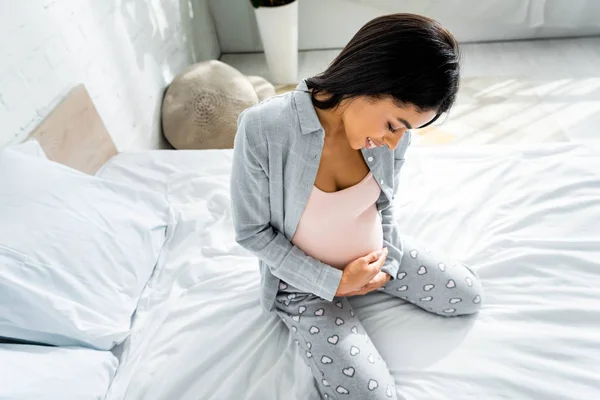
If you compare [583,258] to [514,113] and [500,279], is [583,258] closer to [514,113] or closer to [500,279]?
[500,279]

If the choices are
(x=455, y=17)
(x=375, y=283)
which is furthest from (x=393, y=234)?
(x=455, y=17)

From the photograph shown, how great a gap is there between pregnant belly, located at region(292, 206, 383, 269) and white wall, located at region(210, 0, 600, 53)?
2.35 metres

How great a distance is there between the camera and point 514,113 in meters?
2.27

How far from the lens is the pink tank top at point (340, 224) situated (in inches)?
33.9

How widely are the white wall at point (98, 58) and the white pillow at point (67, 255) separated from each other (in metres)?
0.23

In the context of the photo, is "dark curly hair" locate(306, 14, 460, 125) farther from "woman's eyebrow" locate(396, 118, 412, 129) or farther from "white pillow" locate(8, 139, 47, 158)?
"white pillow" locate(8, 139, 47, 158)

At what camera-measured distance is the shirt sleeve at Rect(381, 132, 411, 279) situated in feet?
3.17

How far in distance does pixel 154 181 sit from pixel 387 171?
2.71 feet

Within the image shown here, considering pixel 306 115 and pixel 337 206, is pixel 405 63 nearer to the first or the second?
pixel 306 115

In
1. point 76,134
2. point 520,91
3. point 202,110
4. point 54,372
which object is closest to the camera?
point 54,372

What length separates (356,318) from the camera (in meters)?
0.94

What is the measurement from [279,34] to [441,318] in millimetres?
2052

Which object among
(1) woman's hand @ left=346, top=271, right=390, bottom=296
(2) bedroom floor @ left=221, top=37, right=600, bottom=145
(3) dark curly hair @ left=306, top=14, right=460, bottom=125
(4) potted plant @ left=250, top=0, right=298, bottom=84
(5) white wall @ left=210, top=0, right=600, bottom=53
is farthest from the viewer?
(5) white wall @ left=210, top=0, right=600, bottom=53

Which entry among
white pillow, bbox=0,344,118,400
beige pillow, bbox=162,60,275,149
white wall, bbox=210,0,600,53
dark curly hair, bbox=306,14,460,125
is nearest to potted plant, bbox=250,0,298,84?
white wall, bbox=210,0,600,53
